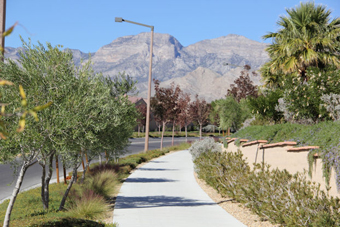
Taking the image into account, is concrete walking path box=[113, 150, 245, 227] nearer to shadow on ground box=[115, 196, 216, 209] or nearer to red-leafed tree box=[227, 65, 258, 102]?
shadow on ground box=[115, 196, 216, 209]

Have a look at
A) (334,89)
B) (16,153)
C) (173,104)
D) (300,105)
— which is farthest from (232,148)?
(173,104)

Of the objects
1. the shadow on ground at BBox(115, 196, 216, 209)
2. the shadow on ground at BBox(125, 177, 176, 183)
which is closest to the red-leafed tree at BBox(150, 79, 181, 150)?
the shadow on ground at BBox(125, 177, 176, 183)

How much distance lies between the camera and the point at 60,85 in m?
8.93

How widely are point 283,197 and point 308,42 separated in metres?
9.94

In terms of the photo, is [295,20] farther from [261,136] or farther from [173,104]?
[173,104]

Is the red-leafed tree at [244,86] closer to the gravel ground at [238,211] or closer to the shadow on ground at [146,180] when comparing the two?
the shadow on ground at [146,180]

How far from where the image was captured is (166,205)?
11.8m

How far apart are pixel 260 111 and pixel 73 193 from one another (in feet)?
33.8

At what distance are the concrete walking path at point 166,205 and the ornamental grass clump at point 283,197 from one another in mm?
735

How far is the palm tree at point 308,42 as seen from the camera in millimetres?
16219

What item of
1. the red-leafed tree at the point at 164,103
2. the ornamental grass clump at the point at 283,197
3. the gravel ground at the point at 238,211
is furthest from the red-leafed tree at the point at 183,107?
the ornamental grass clump at the point at 283,197

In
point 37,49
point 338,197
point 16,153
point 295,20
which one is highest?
point 295,20

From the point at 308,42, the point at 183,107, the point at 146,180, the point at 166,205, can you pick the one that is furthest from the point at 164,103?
the point at 166,205

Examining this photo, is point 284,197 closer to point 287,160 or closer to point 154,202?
point 287,160
